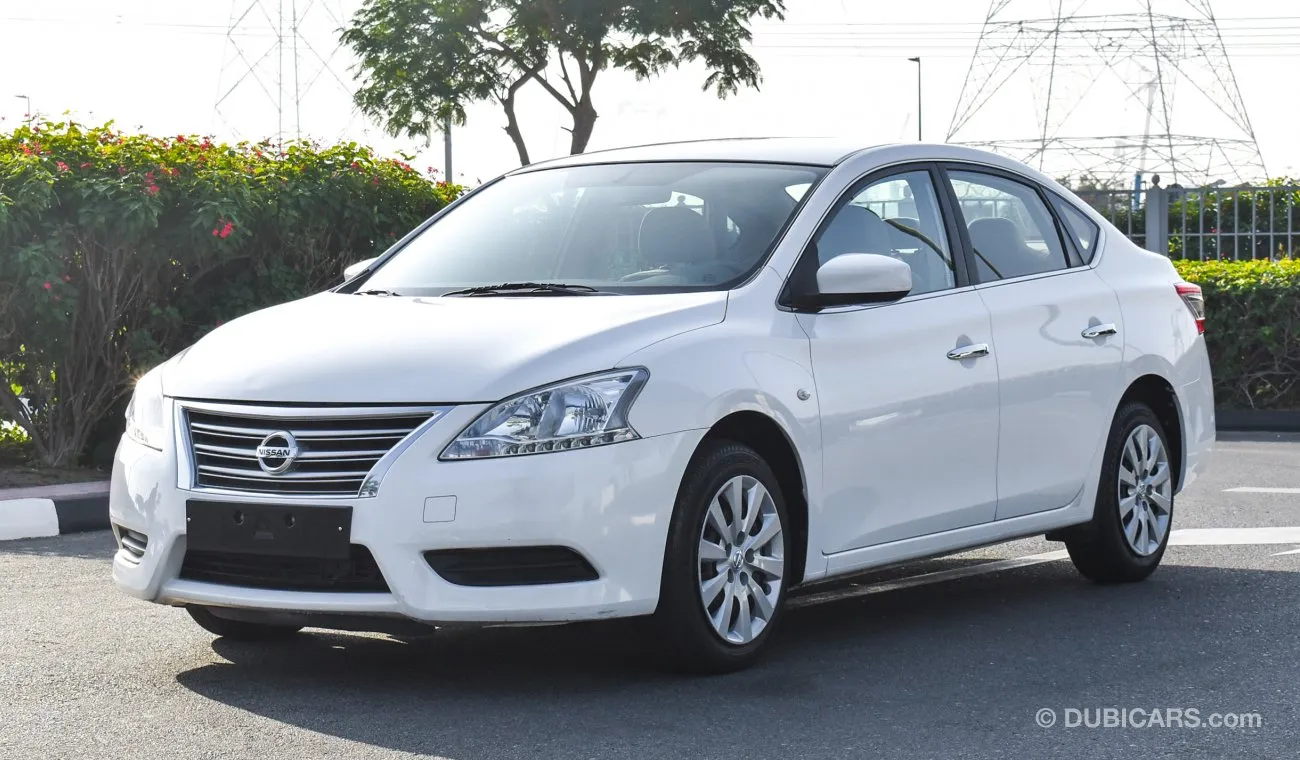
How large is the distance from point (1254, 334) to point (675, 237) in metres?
11.5

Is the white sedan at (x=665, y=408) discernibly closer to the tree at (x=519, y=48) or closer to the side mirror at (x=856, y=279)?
the side mirror at (x=856, y=279)

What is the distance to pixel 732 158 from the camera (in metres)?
6.50

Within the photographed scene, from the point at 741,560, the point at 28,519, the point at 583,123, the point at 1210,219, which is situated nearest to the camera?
the point at 741,560

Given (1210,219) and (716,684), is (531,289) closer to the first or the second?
(716,684)

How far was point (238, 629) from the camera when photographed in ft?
20.0

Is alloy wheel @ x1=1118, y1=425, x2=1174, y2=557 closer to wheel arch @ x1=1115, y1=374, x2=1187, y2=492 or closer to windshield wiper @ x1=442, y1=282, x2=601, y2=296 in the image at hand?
wheel arch @ x1=1115, y1=374, x2=1187, y2=492

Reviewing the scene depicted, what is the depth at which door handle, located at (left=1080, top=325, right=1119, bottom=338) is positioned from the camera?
23.0 feet

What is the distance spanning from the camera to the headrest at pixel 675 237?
5.96 meters

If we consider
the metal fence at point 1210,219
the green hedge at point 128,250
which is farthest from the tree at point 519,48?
the green hedge at point 128,250

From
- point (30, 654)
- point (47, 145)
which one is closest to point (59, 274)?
point (47, 145)

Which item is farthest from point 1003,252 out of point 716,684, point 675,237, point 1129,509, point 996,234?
point 716,684

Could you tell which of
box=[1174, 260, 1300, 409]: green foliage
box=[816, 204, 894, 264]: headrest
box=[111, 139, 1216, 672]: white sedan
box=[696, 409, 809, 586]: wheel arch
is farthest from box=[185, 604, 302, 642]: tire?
box=[1174, 260, 1300, 409]: green foliage

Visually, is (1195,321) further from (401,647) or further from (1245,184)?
(1245,184)

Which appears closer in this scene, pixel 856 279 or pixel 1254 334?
pixel 856 279
